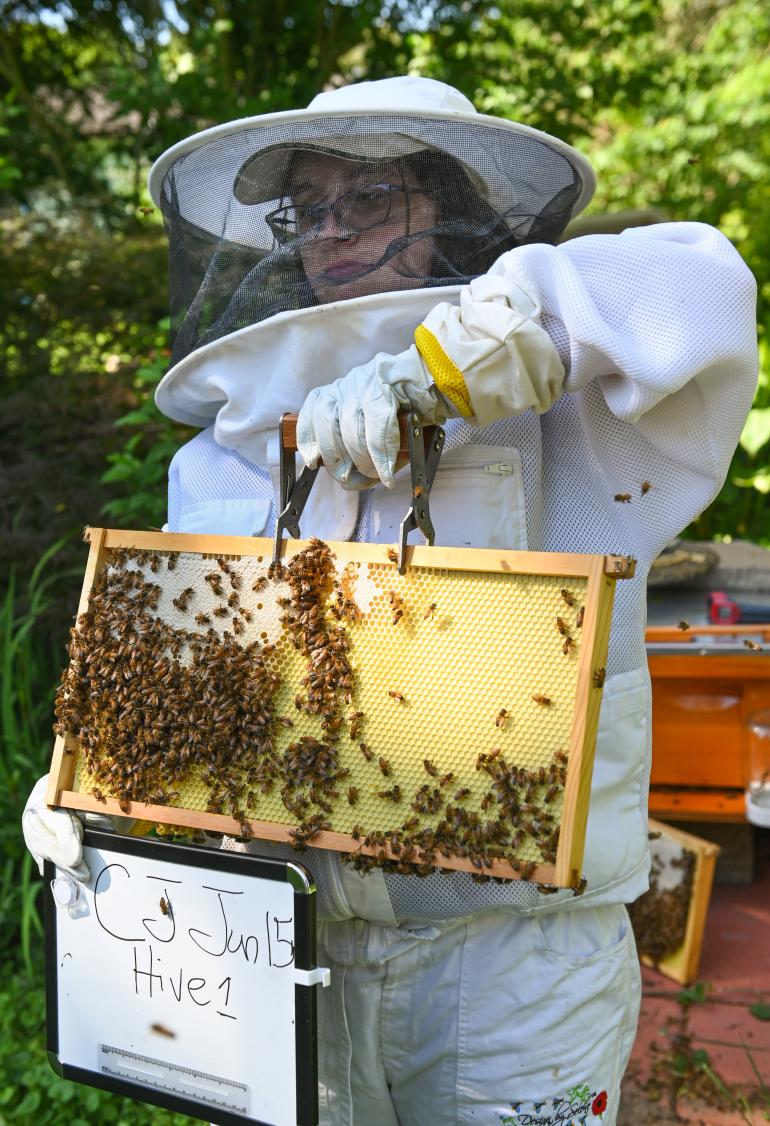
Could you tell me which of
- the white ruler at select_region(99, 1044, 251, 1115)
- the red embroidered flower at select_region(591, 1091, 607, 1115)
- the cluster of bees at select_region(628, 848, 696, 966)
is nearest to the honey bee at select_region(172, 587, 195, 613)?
the white ruler at select_region(99, 1044, 251, 1115)

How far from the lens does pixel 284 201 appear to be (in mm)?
1787

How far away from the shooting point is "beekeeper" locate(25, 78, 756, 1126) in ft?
4.58

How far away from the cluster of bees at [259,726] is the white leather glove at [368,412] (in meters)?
0.14

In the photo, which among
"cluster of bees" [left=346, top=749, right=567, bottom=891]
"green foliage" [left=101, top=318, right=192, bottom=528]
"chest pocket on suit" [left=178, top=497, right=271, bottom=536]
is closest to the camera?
"cluster of bees" [left=346, top=749, right=567, bottom=891]

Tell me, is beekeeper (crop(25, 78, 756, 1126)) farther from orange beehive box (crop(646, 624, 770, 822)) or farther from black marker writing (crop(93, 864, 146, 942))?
orange beehive box (crop(646, 624, 770, 822))

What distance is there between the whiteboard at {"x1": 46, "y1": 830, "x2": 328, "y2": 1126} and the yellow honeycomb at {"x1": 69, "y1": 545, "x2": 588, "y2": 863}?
0.52ft

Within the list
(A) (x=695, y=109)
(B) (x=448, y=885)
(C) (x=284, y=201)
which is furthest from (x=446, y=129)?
(A) (x=695, y=109)

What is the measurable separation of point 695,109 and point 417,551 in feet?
27.4

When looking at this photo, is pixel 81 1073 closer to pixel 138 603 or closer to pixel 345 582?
pixel 138 603

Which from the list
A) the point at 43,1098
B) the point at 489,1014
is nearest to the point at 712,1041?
the point at 489,1014

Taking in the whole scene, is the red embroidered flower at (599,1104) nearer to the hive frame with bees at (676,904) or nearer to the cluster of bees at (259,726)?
the cluster of bees at (259,726)

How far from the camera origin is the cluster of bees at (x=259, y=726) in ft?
4.30

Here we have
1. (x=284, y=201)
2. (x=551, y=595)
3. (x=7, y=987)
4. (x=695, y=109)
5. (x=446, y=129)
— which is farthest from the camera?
(x=695, y=109)

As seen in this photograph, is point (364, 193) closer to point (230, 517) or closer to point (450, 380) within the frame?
point (450, 380)
